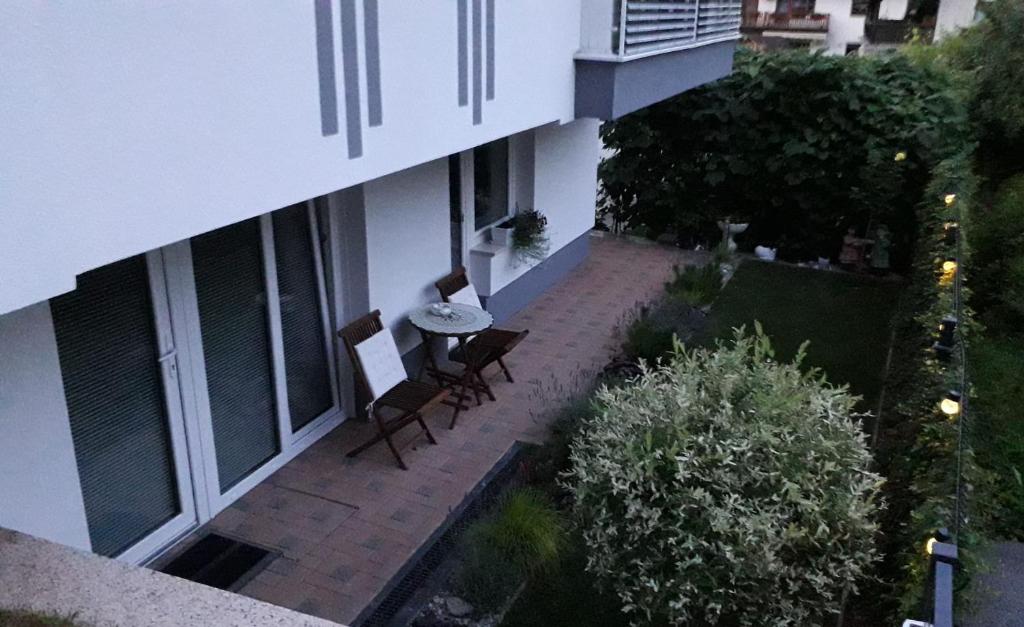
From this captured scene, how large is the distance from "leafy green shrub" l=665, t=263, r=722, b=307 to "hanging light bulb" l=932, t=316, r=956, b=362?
159 inches

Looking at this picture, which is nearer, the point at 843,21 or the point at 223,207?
the point at 223,207

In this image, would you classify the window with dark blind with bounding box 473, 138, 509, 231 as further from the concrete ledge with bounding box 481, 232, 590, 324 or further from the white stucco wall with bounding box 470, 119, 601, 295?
the concrete ledge with bounding box 481, 232, 590, 324

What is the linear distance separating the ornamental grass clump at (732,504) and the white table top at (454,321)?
2886 mm

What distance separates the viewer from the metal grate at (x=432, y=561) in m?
4.76

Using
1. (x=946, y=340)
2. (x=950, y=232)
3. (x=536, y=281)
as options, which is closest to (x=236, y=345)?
(x=946, y=340)

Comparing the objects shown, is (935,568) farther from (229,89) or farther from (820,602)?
(229,89)

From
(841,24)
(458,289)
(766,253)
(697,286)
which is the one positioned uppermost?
(841,24)

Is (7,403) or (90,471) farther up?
(7,403)

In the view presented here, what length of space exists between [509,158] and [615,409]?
5.45 metres

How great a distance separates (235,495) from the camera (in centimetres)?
582

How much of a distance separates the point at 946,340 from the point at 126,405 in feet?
17.6

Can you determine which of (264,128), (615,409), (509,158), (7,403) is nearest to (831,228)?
(509,158)

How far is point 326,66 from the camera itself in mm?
4320

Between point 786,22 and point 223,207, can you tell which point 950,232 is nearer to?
point 223,207
